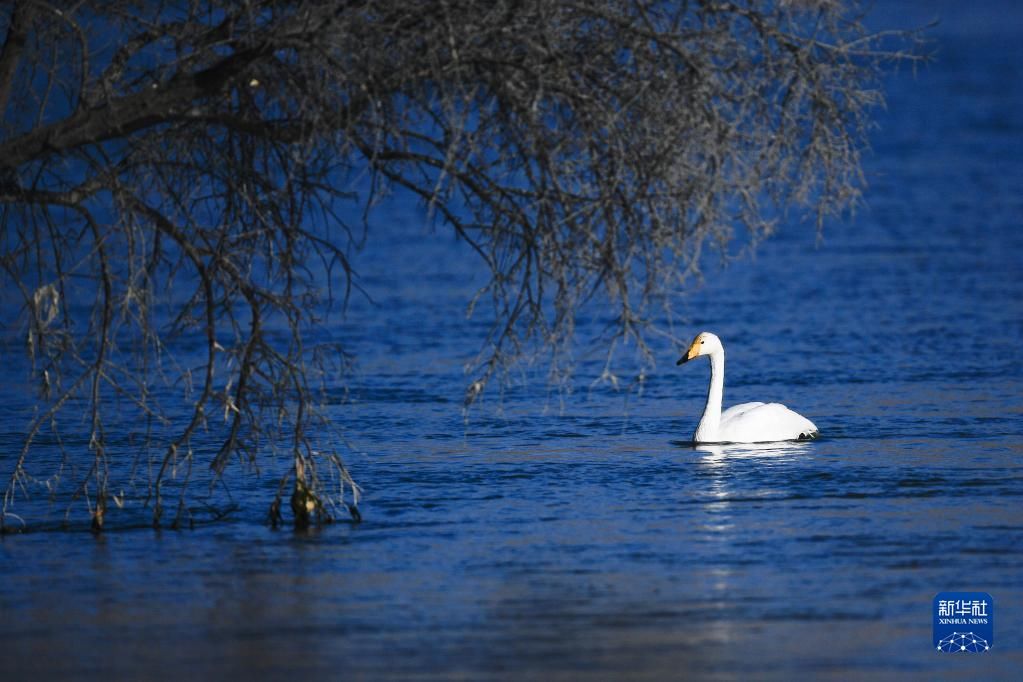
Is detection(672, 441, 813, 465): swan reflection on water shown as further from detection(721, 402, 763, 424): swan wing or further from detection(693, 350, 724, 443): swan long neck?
detection(721, 402, 763, 424): swan wing

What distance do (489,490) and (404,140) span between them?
3814mm

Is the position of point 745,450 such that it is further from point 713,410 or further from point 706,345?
point 706,345

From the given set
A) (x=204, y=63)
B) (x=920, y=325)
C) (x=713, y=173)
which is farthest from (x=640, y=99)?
(x=920, y=325)

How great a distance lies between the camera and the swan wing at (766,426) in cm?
1472

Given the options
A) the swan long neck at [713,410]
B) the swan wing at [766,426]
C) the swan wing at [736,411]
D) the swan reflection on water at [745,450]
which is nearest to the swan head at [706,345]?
the swan long neck at [713,410]

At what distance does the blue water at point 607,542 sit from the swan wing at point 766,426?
6.1 inches

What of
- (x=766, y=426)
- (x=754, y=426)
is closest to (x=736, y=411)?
(x=754, y=426)

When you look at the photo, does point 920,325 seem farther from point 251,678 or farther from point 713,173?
point 251,678

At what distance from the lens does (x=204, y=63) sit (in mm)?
10352
